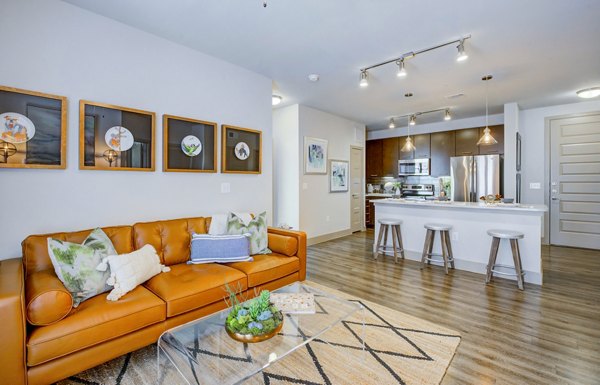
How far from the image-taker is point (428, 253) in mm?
4059

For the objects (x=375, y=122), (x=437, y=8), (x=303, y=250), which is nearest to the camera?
(x=437, y=8)

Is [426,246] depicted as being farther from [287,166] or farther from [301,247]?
[287,166]

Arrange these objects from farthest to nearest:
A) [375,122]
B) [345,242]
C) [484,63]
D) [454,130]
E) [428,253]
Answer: [375,122], [454,130], [345,242], [428,253], [484,63]

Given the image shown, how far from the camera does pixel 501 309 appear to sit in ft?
8.83

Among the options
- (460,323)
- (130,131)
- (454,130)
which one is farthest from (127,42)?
(454,130)

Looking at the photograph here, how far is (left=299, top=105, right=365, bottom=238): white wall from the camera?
5.27 meters

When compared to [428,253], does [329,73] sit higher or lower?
higher

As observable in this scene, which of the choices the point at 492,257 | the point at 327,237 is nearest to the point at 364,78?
the point at 492,257

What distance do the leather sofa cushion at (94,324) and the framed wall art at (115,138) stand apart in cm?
124

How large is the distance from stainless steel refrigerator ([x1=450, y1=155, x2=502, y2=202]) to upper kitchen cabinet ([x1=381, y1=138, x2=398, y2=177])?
1394 millimetres

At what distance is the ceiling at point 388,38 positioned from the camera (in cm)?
237

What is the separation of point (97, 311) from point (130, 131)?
65.7 inches

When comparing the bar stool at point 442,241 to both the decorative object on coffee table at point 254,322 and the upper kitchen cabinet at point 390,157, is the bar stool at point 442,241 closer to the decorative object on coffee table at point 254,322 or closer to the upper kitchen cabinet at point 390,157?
the decorative object on coffee table at point 254,322

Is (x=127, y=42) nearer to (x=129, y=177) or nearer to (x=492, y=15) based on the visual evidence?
(x=129, y=177)
